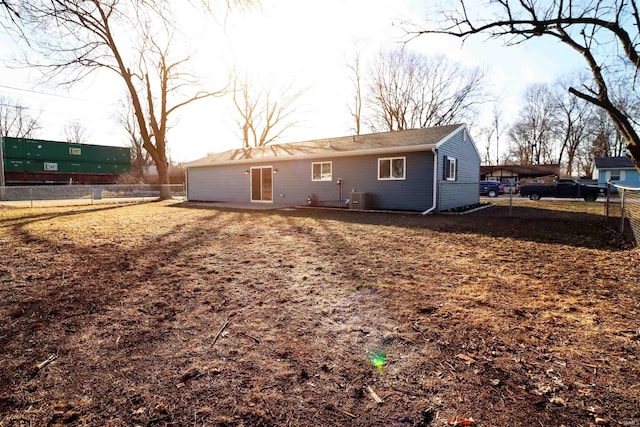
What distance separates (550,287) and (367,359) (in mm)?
2900

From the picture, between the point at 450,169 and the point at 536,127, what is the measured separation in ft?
125

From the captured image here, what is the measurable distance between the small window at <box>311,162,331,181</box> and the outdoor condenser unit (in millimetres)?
1766

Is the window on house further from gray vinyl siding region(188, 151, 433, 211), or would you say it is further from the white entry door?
the white entry door

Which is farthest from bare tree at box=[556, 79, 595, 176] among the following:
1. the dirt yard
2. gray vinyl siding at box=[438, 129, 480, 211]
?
the dirt yard

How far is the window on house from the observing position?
13125 mm

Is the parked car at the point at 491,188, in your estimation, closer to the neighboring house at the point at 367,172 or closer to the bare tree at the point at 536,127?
the neighboring house at the point at 367,172

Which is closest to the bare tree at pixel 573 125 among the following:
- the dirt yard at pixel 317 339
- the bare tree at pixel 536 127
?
the bare tree at pixel 536 127

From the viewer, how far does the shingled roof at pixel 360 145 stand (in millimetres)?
12605

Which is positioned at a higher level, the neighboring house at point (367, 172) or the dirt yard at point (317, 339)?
the neighboring house at point (367, 172)

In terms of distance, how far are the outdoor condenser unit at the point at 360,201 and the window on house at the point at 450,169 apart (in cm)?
314

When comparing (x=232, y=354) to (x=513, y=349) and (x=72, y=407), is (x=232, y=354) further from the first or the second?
(x=513, y=349)

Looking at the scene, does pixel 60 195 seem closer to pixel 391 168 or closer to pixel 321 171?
pixel 321 171

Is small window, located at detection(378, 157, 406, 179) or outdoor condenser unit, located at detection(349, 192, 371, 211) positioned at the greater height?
small window, located at detection(378, 157, 406, 179)

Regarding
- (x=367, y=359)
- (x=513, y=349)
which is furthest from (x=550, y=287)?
(x=367, y=359)
